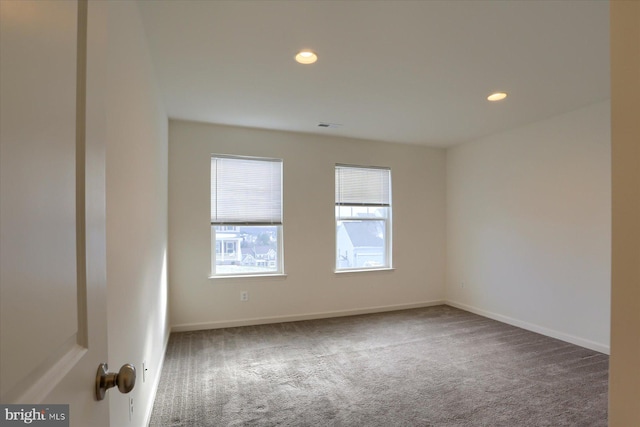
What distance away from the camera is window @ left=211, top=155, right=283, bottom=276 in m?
4.16

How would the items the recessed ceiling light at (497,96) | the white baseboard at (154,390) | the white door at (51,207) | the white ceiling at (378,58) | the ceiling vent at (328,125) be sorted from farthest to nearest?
the ceiling vent at (328,125) < the recessed ceiling light at (497,96) < the white baseboard at (154,390) < the white ceiling at (378,58) < the white door at (51,207)

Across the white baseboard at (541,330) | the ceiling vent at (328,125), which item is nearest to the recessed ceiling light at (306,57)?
the ceiling vent at (328,125)

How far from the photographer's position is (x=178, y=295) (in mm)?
3947

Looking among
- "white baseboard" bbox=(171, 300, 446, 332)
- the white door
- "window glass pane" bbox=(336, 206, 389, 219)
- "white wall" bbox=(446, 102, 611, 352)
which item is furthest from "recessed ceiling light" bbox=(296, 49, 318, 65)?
"white baseboard" bbox=(171, 300, 446, 332)

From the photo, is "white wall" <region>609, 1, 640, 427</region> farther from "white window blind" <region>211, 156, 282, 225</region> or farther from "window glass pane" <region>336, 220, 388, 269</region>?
"window glass pane" <region>336, 220, 388, 269</region>

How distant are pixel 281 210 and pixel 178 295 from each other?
1.66 meters

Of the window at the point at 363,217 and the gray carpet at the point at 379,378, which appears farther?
the window at the point at 363,217

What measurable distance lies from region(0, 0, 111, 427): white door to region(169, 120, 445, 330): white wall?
11.2ft

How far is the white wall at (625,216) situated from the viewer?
72cm

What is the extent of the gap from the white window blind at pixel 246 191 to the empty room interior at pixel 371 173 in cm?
3

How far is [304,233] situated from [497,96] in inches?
109

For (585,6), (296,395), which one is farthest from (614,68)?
(296,395)

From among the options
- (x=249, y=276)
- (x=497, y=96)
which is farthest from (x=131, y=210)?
(x=497, y=96)

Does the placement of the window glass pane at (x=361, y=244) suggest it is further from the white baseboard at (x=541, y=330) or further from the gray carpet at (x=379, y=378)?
the white baseboard at (x=541, y=330)
